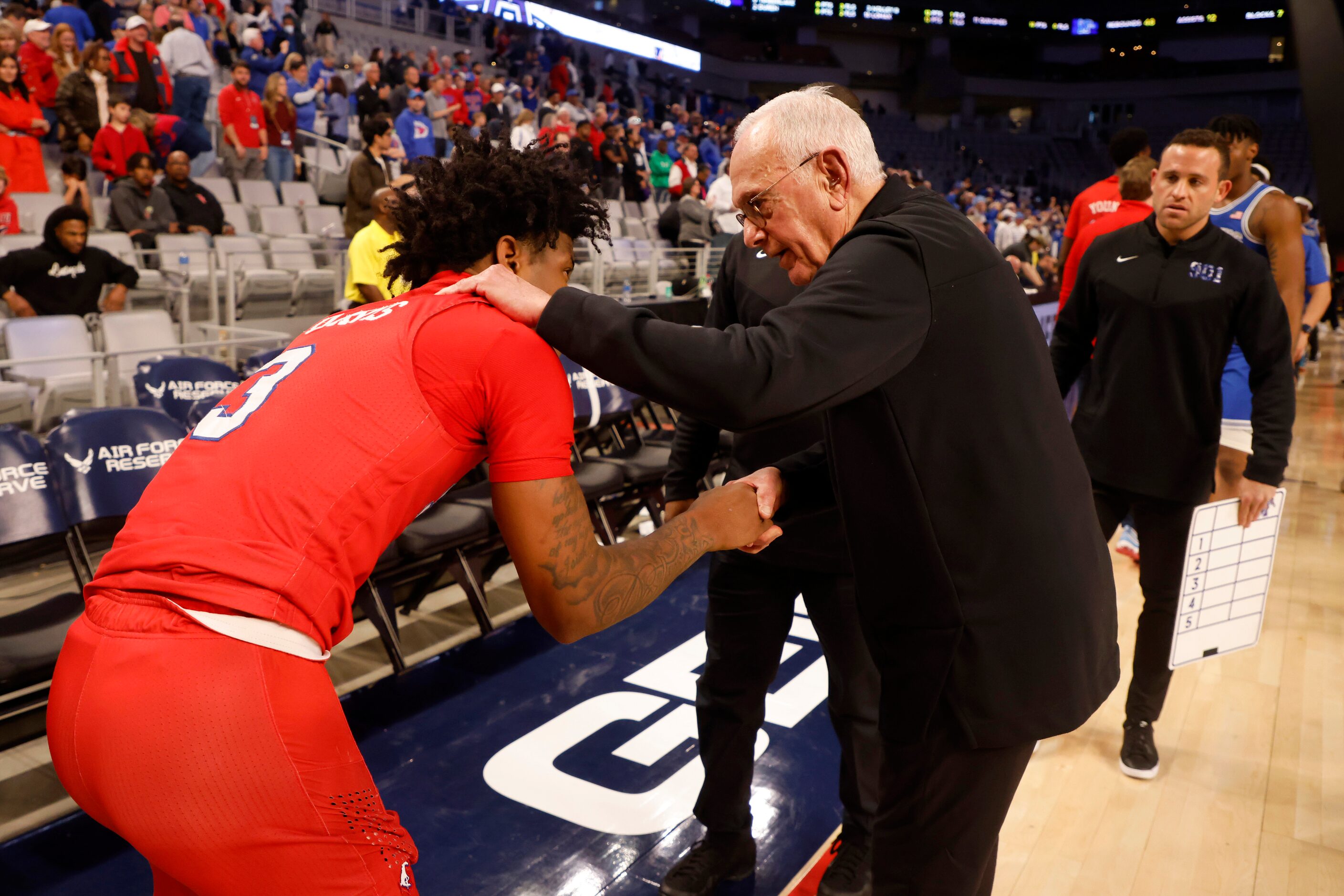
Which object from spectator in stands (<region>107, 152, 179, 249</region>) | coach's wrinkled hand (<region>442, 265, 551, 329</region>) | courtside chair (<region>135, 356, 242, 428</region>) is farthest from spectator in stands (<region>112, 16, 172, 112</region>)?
coach's wrinkled hand (<region>442, 265, 551, 329</region>)

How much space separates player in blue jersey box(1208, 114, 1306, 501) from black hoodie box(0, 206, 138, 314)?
5693 millimetres

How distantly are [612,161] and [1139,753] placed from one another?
1019cm

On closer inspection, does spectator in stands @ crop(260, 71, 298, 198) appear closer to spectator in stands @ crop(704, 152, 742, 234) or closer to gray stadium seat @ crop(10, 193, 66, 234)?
gray stadium seat @ crop(10, 193, 66, 234)

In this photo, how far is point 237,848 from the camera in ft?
3.68

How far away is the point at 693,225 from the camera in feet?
33.7

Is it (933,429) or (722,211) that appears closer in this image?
(933,429)

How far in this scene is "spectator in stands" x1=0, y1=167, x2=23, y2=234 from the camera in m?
6.07

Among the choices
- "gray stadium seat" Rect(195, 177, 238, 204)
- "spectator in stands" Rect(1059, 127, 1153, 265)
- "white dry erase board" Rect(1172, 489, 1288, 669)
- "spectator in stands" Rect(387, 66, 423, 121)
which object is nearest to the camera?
"white dry erase board" Rect(1172, 489, 1288, 669)

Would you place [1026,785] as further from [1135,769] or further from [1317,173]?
[1317,173]

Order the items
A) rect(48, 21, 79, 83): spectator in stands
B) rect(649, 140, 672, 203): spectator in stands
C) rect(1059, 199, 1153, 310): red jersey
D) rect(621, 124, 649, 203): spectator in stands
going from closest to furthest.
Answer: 1. rect(1059, 199, 1153, 310): red jersey
2. rect(48, 21, 79, 83): spectator in stands
3. rect(621, 124, 649, 203): spectator in stands
4. rect(649, 140, 672, 203): spectator in stands

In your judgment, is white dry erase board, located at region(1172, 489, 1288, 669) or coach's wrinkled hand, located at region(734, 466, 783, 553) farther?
white dry erase board, located at region(1172, 489, 1288, 669)

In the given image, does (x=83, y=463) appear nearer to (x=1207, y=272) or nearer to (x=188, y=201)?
(x=1207, y=272)

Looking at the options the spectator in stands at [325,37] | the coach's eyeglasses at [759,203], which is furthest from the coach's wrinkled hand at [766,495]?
the spectator in stands at [325,37]

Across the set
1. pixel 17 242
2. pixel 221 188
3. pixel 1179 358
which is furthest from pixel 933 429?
pixel 221 188
